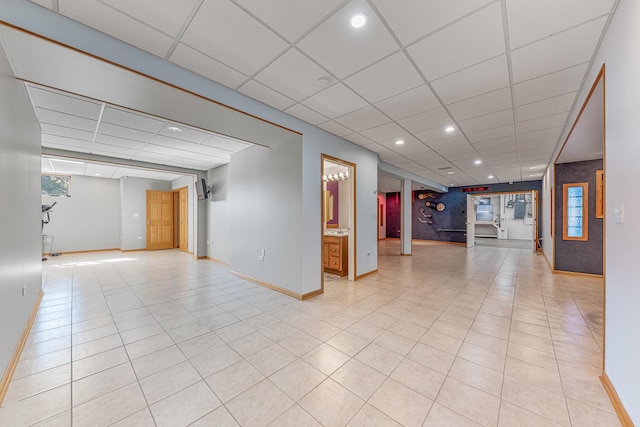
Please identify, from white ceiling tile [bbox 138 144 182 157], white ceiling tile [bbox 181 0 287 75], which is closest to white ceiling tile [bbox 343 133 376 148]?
white ceiling tile [bbox 181 0 287 75]

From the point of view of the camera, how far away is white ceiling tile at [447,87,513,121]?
2.86 m

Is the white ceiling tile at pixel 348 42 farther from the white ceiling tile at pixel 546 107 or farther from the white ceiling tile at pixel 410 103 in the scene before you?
the white ceiling tile at pixel 546 107

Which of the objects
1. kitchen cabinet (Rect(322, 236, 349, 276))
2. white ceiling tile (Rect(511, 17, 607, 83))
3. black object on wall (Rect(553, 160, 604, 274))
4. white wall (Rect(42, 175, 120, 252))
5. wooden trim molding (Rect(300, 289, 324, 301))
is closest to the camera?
white ceiling tile (Rect(511, 17, 607, 83))

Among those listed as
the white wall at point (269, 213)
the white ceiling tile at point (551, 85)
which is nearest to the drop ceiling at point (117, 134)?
the white wall at point (269, 213)

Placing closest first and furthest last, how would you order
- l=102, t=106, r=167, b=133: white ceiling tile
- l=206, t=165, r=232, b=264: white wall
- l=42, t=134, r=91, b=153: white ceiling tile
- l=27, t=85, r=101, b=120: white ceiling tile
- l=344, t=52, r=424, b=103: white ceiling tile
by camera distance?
l=344, t=52, r=424, b=103: white ceiling tile
l=27, t=85, r=101, b=120: white ceiling tile
l=102, t=106, r=167, b=133: white ceiling tile
l=42, t=134, r=91, b=153: white ceiling tile
l=206, t=165, r=232, b=264: white wall

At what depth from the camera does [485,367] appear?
2080 mm

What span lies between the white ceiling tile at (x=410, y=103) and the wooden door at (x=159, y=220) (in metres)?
9.55

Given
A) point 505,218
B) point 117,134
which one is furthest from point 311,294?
point 505,218

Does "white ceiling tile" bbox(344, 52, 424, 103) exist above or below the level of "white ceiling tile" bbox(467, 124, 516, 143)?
above

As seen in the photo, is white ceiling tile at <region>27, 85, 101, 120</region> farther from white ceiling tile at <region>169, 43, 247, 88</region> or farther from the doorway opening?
the doorway opening

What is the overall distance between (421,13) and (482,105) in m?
1.96

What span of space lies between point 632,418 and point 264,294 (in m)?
3.77

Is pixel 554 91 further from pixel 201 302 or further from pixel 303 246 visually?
pixel 201 302

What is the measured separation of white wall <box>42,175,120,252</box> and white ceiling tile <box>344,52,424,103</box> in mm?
10304
